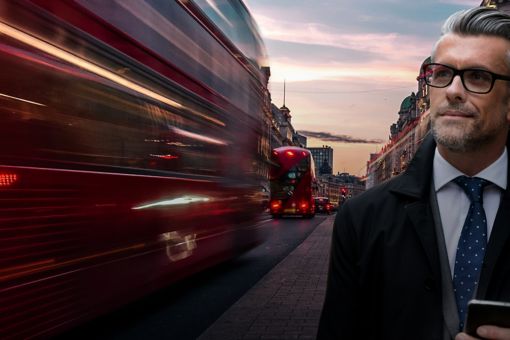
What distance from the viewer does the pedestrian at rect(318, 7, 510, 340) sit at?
68.0 inches

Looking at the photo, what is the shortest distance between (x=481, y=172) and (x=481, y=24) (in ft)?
1.30

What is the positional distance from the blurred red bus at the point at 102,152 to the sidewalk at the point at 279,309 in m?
0.89

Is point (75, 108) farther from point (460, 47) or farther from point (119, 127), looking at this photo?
point (460, 47)

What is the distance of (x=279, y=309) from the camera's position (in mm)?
8023

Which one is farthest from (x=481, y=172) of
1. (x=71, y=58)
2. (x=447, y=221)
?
(x=71, y=58)

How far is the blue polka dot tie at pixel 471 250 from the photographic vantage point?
173cm

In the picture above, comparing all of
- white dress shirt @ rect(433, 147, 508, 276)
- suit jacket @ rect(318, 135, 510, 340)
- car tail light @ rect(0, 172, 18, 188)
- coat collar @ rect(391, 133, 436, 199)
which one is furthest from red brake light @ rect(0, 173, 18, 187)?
white dress shirt @ rect(433, 147, 508, 276)

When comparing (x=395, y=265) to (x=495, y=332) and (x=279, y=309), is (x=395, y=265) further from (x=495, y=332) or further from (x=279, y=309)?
(x=279, y=309)

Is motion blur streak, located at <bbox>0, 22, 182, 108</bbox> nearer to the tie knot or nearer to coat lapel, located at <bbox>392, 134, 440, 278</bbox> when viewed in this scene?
coat lapel, located at <bbox>392, 134, 440, 278</bbox>

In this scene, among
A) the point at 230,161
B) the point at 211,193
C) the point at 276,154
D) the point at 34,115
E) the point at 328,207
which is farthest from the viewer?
the point at 328,207

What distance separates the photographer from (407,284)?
1.76m

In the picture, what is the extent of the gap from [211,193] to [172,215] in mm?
1854

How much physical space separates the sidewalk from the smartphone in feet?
16.7

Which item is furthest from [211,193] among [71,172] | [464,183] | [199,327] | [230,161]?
[464,183]
